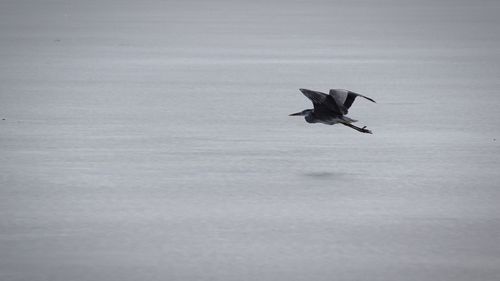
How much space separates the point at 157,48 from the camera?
13.6 metres

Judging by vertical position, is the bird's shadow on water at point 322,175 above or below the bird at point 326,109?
below

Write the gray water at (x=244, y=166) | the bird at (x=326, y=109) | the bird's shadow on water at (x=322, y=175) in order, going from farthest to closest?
the bird at (x=326, y=109) < the bird's shadow on water at (x=322, y=175) < the gray water at (x=244, y=166)

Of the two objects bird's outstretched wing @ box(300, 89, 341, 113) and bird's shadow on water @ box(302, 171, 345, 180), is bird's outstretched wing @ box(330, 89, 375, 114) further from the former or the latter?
bird's shadow on water @ box(302, 171, 345, 180)

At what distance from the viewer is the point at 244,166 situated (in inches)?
242

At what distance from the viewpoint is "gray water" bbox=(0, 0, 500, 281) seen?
4.35 metres

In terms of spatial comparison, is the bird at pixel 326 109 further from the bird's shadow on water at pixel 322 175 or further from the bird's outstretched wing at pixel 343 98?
the bird's shadow on water at pixel 322 175

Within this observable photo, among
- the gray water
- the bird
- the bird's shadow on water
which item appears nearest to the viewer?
the gray water

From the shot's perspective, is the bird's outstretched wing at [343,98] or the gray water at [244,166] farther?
the bird's outstretched wing at [343,98]

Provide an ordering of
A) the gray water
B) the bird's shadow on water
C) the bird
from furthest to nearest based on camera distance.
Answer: the bird
the bird's shadow on water
the gray water

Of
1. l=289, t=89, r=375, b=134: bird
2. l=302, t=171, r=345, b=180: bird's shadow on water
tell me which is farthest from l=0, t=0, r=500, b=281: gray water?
l=289, t=89, r=375, b=134: bird

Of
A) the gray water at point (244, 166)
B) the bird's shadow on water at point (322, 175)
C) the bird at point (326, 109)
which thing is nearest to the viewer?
the gray water at point (244, 166)

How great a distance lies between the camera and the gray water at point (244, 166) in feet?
14.3

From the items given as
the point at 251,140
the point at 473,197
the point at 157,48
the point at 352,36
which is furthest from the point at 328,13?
the point at 473,197

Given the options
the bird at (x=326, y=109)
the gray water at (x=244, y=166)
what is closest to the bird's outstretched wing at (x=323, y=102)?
the bird at (x=326, y=109)
